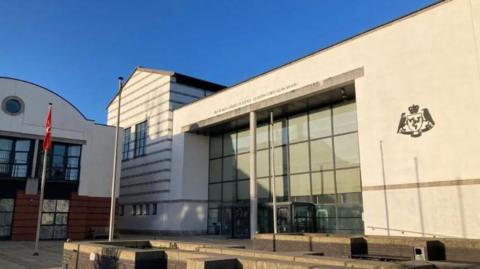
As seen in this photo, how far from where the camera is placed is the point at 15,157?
3064 centimetres

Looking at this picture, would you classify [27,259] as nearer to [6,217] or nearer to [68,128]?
[6,217]

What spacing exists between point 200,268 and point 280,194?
76.3ft

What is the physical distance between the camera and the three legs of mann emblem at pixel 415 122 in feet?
68.0

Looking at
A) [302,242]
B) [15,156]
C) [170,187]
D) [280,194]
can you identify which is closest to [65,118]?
[15,156]

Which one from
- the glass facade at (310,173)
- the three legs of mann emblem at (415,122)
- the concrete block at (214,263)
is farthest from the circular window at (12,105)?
the concrete block at (214,263)

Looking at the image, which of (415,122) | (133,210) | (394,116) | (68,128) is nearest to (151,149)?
(133,210)

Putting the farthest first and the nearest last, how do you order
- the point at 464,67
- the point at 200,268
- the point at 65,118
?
the point at 65,118
the point at 464,67
the point at 200,268

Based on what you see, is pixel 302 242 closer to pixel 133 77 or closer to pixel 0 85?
pixel 0 85

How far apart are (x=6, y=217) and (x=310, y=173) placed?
21.6 m

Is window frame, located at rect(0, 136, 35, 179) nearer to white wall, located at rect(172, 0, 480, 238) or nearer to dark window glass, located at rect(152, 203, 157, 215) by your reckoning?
dark window glass, located at rect(152, 203, 157, 215)

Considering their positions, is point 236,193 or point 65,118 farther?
point 236,193

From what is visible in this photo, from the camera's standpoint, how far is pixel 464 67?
64.7 ft

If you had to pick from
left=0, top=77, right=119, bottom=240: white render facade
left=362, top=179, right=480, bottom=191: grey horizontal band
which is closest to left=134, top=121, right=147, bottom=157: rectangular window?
left=0, top=77, right=119, bottom=240: white render facade

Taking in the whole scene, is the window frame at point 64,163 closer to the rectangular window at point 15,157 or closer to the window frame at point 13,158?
the window frame at point 13,158
